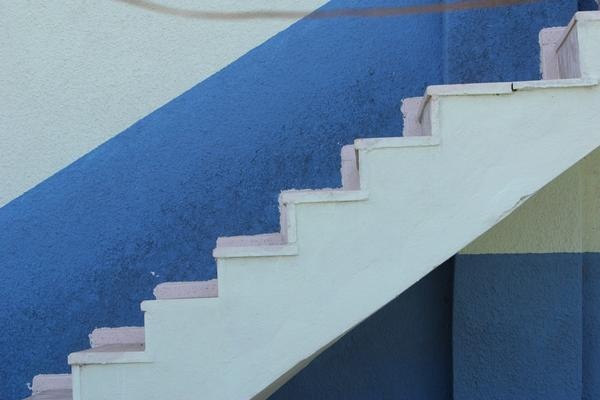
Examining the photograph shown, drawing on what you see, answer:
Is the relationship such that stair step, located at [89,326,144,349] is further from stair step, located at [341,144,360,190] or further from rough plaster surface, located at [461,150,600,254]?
rough plaster surface, located at [461,150,600,254]

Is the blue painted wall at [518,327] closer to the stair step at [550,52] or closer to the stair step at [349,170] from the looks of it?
the stair step at [349,170]

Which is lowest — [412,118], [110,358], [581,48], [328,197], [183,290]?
[110,358]

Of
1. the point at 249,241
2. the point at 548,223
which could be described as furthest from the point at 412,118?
the point at 548,223

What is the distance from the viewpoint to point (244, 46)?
6309mm

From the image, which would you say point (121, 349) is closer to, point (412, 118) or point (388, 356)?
point (412, 118)

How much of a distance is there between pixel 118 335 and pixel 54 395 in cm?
48

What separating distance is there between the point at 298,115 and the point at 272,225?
656 millimetres

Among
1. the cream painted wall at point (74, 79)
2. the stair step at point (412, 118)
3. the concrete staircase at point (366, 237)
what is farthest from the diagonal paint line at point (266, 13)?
the concrete staircase at point (366, 237)

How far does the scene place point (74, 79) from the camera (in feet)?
20.7

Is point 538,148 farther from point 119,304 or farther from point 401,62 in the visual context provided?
point 119,304

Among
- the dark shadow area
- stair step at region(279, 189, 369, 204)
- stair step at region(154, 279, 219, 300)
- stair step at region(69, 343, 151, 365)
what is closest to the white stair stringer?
stair step at region(154, 279, 219, 300)

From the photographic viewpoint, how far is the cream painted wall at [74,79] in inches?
248

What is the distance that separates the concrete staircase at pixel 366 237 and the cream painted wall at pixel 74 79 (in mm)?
2124

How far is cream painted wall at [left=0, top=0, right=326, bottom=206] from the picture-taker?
629 centimetres
